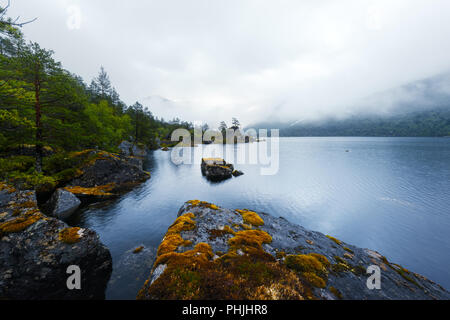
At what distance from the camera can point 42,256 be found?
652cm

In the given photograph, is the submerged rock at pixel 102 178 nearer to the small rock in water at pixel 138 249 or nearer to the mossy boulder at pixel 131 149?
the small rock in water at pixel 138 249

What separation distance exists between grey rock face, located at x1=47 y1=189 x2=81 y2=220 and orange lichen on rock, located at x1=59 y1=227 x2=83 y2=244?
28.7 feet

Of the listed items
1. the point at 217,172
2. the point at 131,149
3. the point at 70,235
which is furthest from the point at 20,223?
the point at 131,149

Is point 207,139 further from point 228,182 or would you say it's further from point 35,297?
point 35,297

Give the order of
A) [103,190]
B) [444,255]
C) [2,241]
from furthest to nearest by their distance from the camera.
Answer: [103,190], [444,255], [2,241]

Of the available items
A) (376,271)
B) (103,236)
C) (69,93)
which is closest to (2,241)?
(103,236)

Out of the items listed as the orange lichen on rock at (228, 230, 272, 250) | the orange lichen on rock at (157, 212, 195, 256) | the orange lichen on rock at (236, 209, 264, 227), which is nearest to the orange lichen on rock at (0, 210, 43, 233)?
the orange lichen on rock at (157, 212, 195, 256)

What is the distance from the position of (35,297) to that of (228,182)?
24730 millimetres

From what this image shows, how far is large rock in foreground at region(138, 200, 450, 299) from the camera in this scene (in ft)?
15.5

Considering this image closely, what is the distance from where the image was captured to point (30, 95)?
9.20 m

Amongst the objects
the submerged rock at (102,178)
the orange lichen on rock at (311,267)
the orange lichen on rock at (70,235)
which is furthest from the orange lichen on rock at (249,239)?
the submerged rock at (102,178)

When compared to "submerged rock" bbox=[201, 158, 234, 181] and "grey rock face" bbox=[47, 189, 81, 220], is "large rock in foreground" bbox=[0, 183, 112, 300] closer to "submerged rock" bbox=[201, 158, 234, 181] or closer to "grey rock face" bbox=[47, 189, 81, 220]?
"grey rock face" bbox=[47, 189, 81, 220]

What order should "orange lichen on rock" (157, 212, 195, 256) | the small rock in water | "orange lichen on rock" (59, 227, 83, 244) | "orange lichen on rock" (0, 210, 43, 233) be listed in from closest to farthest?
"orange lichen on rock" (0, 210, 43, 233) < "orange lichen on rock" (157, 212, 195, 256) < "orange lichen on rock" (59, 227, 83, 244) < the small rock in water
